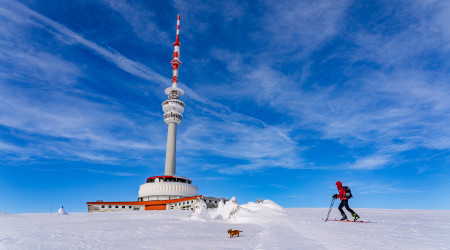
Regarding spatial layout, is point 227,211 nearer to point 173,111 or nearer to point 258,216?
point 258,216

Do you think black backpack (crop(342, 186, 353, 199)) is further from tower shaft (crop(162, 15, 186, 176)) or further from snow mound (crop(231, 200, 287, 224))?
tower shaft (crop(162, 15, 186, 176))

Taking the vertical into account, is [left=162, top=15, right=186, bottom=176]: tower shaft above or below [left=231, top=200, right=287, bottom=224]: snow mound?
above

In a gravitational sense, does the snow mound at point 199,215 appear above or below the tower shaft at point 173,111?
below

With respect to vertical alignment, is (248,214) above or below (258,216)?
above

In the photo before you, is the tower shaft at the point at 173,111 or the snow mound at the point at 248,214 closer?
the snow mound at the point at 248,214

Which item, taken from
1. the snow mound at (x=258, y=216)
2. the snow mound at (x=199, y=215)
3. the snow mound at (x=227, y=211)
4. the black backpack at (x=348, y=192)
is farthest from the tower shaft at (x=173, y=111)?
the black backpack at (x=348, y=192)

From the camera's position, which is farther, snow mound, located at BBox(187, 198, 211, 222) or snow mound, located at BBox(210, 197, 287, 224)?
snow mound, located at BBox(187, 198, 211, 222)

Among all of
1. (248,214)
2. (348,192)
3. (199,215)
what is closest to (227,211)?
(248,214)

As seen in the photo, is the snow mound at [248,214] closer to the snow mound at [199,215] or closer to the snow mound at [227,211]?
the snow mound at [227,211]

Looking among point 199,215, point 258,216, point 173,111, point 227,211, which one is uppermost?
point 173,111

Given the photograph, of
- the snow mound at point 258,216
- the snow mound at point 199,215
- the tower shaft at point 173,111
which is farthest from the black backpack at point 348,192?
the tower shaft at point 173,111

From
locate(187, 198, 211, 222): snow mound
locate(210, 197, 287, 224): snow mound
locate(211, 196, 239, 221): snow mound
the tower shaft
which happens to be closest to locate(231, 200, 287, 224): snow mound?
locate(210, 197, 287, 224): snow mound

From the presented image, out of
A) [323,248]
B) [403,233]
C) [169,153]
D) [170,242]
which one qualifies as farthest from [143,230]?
[169,153]

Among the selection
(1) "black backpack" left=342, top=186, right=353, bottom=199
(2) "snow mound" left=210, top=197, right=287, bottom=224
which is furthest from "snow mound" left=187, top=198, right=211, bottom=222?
(1) "black backpack" left=342, top=186, right=353, bottom=199
